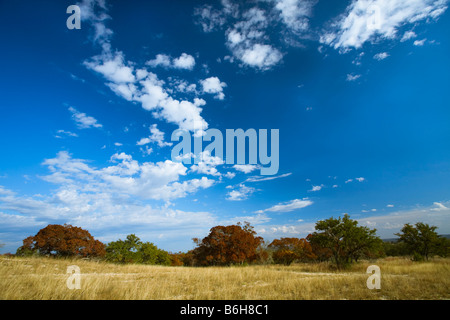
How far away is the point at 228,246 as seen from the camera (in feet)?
83.7

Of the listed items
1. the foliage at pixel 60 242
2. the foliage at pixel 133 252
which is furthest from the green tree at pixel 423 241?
the foliage at pixel 60 242

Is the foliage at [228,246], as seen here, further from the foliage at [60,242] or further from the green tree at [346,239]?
the foliage at [60,242]

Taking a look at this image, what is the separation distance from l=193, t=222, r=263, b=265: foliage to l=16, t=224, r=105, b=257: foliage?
43.6 feet

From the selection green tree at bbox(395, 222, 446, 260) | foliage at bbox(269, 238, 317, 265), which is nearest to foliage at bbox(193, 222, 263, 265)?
foliage at bbox(269, 238, 317, 265)

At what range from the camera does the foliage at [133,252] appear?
81.3 feet

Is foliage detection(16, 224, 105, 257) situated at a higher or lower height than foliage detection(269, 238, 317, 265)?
higher

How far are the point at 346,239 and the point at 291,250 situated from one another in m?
10.2

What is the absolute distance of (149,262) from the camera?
1070 inches

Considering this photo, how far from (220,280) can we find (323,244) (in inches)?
513

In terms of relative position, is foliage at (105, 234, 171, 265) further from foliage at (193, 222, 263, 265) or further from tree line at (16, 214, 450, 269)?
foliage at (193, 222, 263, 265)

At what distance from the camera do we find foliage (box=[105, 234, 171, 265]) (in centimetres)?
2477

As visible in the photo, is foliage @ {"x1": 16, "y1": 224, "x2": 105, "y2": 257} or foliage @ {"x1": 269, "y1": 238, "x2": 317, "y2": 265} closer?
foliage @ {"x1": 16, "y1": 224, "x2": 105, "y2": 257}

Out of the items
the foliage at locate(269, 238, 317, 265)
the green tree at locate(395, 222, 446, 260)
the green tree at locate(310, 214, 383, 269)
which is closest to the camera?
the green tree at locate(310, 214, 383, 269)
